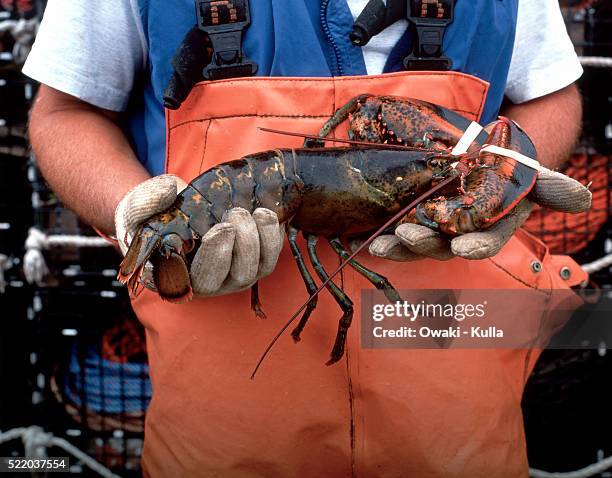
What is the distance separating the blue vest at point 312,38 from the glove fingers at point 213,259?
1.10 ft

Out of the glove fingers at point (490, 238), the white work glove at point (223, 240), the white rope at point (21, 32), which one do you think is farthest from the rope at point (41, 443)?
the glove fingers at point (490, 238)

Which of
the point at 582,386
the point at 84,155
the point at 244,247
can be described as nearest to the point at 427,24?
the point at 244,247

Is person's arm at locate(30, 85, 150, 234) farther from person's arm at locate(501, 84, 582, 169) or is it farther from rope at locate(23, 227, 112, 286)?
person's arm at locate(501, 84, 582, 169)

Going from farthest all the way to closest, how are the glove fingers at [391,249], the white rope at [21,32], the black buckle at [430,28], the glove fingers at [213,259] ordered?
1. the white rope at [21,32]
2. the black buckle at [430,28]
3. the glove fingers at [391,249]
4. the glove fingers at [213,259]

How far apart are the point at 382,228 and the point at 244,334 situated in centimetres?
28

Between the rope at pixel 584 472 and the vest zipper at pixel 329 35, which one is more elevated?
the vest zipper at pixel 329 35

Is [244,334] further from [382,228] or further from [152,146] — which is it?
[152,146]

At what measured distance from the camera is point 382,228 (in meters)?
0.99

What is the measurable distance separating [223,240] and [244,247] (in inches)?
1.4

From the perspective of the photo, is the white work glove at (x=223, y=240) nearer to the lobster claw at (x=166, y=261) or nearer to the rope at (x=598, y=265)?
the lobster claw at (x=166, y=261)

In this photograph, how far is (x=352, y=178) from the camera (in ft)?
3.37

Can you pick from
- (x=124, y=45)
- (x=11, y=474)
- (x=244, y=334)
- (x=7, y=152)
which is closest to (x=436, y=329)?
(x=244, y=334)

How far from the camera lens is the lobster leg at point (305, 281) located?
1.03m

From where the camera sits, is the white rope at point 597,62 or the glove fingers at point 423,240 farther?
the white rope at point 597,62
